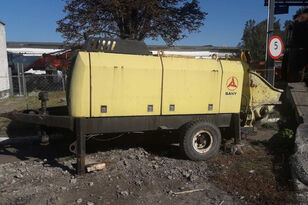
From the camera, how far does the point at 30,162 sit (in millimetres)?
4820

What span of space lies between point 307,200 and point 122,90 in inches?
119

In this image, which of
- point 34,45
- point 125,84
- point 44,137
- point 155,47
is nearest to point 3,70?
point 44,137

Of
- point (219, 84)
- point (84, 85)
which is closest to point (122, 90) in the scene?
point (84, 85)

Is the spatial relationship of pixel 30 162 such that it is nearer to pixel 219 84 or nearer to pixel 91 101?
pixel 91 101

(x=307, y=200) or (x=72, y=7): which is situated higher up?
(x=72, y=7)

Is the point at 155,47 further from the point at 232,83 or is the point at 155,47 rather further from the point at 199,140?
the point at 199,140

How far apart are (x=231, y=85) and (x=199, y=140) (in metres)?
1.22

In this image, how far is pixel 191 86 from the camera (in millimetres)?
4668

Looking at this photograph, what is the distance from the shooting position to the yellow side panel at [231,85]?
4.92 m

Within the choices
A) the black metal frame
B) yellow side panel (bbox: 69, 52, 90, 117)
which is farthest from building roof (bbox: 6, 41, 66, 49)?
yellow side panel (bbox: 69, 52, 90, 117)

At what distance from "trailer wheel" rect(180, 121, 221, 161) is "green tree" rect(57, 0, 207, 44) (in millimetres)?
8217

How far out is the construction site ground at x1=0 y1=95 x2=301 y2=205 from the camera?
3.52 m

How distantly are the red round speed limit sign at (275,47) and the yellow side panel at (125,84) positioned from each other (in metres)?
4.41

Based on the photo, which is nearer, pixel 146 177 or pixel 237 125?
pixel 146 177
